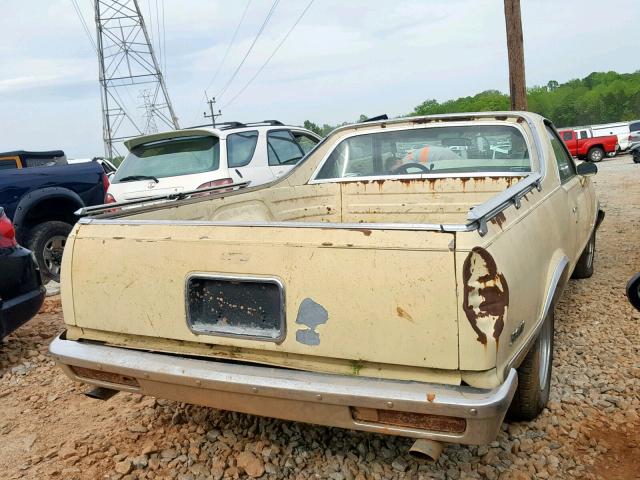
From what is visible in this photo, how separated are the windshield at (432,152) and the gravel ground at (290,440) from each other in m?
1.41

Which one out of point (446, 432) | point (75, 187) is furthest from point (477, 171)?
point (75, 187)

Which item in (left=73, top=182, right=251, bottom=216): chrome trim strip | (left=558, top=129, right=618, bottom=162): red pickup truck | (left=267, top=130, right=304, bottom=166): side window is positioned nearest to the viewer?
(left=73, top=182, right=251, bottom=216): chrome trim strip

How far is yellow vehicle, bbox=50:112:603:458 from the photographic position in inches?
82.2

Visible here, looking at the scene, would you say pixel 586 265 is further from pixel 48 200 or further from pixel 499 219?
pixel 48 200

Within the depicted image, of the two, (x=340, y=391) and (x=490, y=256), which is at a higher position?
(x=490, y=256)

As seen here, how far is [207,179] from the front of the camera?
6641mm

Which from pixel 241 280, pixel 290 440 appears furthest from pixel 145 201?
pixel 290 440

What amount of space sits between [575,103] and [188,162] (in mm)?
75289

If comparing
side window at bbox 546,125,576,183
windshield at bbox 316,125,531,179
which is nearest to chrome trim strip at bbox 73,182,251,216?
windshield at bbox 316,125,531,179

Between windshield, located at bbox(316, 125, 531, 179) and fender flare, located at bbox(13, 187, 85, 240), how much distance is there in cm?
404

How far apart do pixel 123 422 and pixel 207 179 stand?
3764mm

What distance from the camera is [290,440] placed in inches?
117

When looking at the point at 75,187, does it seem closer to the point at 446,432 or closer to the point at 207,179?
the point at 207,179

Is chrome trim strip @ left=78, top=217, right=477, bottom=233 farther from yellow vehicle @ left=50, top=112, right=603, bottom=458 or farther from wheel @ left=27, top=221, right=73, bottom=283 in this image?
wheel @ left=27, top=221, right=73, bottom=283
